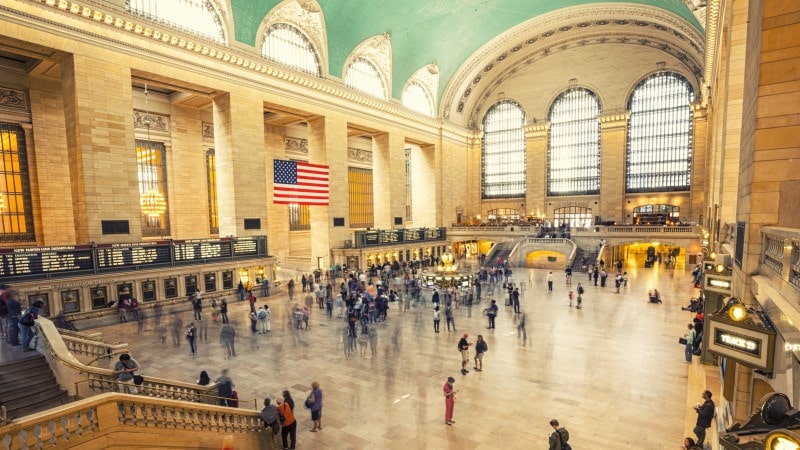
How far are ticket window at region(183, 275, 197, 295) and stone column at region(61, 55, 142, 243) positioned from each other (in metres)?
2.56

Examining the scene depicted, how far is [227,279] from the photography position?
58.6 ft

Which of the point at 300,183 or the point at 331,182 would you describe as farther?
the point at 331,182

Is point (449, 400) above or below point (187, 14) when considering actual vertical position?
below

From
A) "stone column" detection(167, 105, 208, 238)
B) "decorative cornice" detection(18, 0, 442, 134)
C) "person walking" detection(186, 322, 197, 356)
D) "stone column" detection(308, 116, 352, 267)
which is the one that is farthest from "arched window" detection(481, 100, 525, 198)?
"person walking" detection(186, 322, 197, 356)

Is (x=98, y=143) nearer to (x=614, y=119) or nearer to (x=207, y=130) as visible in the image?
(x=207, y=130)

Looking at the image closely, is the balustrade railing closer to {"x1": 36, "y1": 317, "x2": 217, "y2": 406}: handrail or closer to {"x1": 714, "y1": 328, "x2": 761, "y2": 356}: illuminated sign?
{"x1": 714, "y1": 328, "x2": 761, "y2": 356}: illuminated sign

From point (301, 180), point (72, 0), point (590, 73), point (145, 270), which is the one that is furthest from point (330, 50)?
point (590, 73)

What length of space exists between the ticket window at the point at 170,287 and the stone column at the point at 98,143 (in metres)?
2.22

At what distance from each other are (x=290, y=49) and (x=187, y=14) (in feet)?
18.8

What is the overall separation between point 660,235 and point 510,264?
10357 millimetres

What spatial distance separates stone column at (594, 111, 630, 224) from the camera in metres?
33.3

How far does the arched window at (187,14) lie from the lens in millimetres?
16375

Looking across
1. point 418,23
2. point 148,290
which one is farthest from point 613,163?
point 148,290

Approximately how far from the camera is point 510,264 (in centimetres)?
2736
